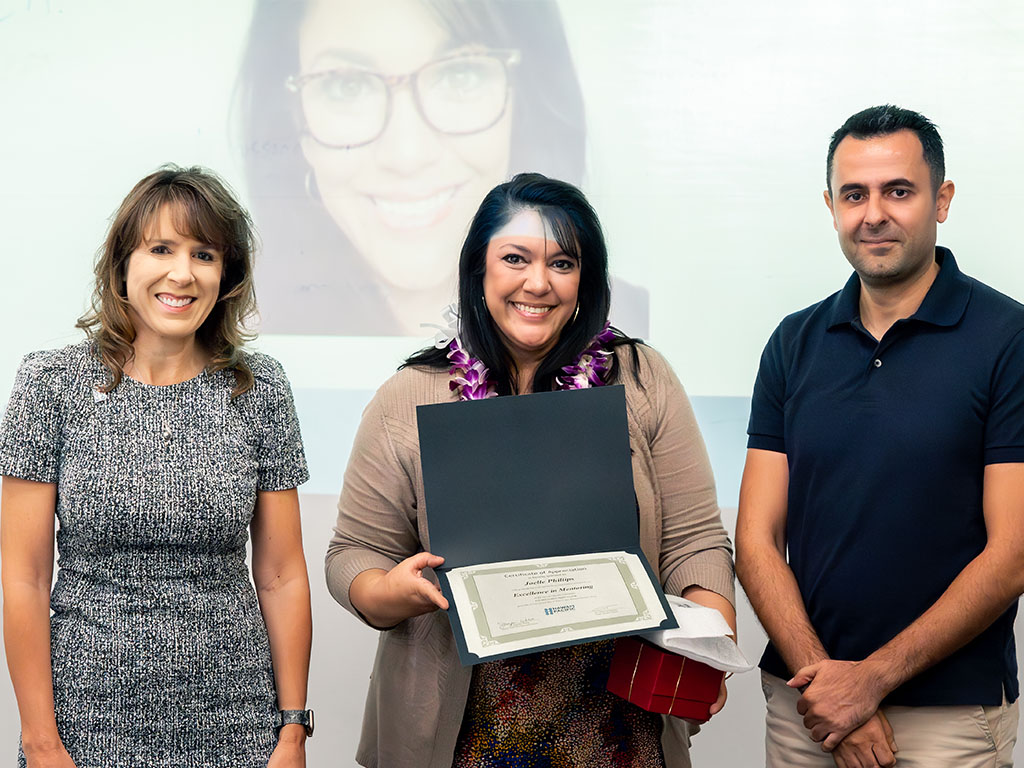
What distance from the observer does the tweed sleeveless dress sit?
1408 millimetres

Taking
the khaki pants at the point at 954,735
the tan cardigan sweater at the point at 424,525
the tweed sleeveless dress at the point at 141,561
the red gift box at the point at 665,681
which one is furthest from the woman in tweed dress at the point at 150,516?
the khaki pants at the point at 954,735

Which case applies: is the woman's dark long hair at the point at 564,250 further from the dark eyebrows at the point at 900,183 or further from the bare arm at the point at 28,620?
the bare arm at the point at 28,620

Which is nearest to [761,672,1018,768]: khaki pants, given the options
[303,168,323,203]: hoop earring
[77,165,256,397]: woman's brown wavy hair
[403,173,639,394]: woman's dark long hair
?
[403,173,639,394]: woman's dark long hair

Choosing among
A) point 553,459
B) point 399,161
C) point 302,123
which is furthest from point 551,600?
point 302,123

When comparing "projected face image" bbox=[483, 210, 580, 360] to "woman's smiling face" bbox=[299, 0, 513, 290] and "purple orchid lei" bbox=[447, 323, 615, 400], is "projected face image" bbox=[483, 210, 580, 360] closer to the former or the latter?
"purple orchid lei" bbox=[447, 323, 615, 400]

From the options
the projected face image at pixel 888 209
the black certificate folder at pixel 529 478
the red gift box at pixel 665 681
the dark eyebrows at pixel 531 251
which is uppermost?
the projected face image at pixel 888 209

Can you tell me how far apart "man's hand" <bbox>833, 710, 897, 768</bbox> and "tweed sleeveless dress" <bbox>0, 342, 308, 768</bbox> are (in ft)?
3.13

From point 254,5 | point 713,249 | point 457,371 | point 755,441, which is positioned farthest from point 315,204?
point 755,441

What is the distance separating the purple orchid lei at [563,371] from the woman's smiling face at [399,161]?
124 cm

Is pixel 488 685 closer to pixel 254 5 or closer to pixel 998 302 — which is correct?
pixel 998 302

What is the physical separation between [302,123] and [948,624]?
2.16 metres

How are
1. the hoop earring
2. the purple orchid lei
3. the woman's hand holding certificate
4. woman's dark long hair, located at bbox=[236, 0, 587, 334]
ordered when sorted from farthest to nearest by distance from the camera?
the hoop earring, woman's dark long hair, located at bbox=[236, 0, 587, 334], the purple orchid lei, the woman's hand holding certificate

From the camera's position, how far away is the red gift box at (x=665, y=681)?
1.32 m

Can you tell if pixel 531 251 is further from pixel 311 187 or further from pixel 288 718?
pixel 311 187
